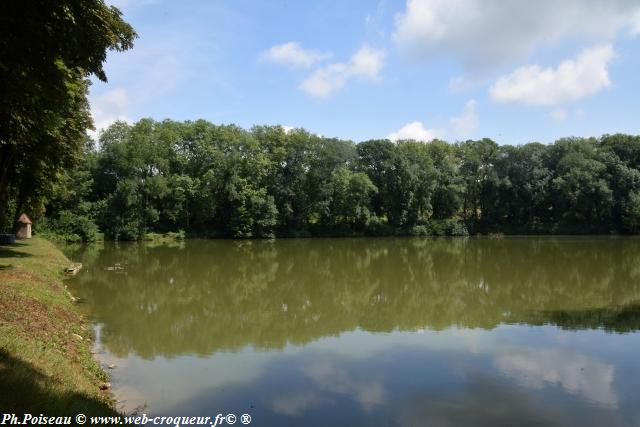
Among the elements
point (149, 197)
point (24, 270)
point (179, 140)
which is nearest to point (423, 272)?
point (24, 270)

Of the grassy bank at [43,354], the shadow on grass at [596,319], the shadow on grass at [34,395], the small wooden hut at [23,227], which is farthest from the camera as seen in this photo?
the small wooden hut at [23,227]

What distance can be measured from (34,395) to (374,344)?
9020 mm

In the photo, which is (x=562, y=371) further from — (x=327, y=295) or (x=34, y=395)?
(x=327, y=295)

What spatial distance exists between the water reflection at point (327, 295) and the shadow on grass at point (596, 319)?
35 mm

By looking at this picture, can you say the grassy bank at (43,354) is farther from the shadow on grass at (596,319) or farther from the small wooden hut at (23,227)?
Result: the small wooden hut at (23,227)

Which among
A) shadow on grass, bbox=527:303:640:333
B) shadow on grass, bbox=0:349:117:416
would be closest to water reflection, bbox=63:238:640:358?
shadow on grass, bbox=527:303:640:333

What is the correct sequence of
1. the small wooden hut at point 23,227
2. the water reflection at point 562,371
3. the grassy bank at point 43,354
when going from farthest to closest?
the small wooden hut at point 23,227 → the water reflection at point 562,371 → the grassy bank at point 43,354

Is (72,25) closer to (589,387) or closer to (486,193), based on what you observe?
(589,387)

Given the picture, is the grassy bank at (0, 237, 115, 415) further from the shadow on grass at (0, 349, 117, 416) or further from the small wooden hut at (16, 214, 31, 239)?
the small wooden hut at (16, 214, 31, 239)

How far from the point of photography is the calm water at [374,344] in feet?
30.1

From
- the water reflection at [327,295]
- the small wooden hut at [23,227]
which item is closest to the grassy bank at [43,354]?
the water reflection at [327,295]

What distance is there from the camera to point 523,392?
386 inches

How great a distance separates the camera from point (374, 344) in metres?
13.5

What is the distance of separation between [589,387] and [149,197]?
174 feet
